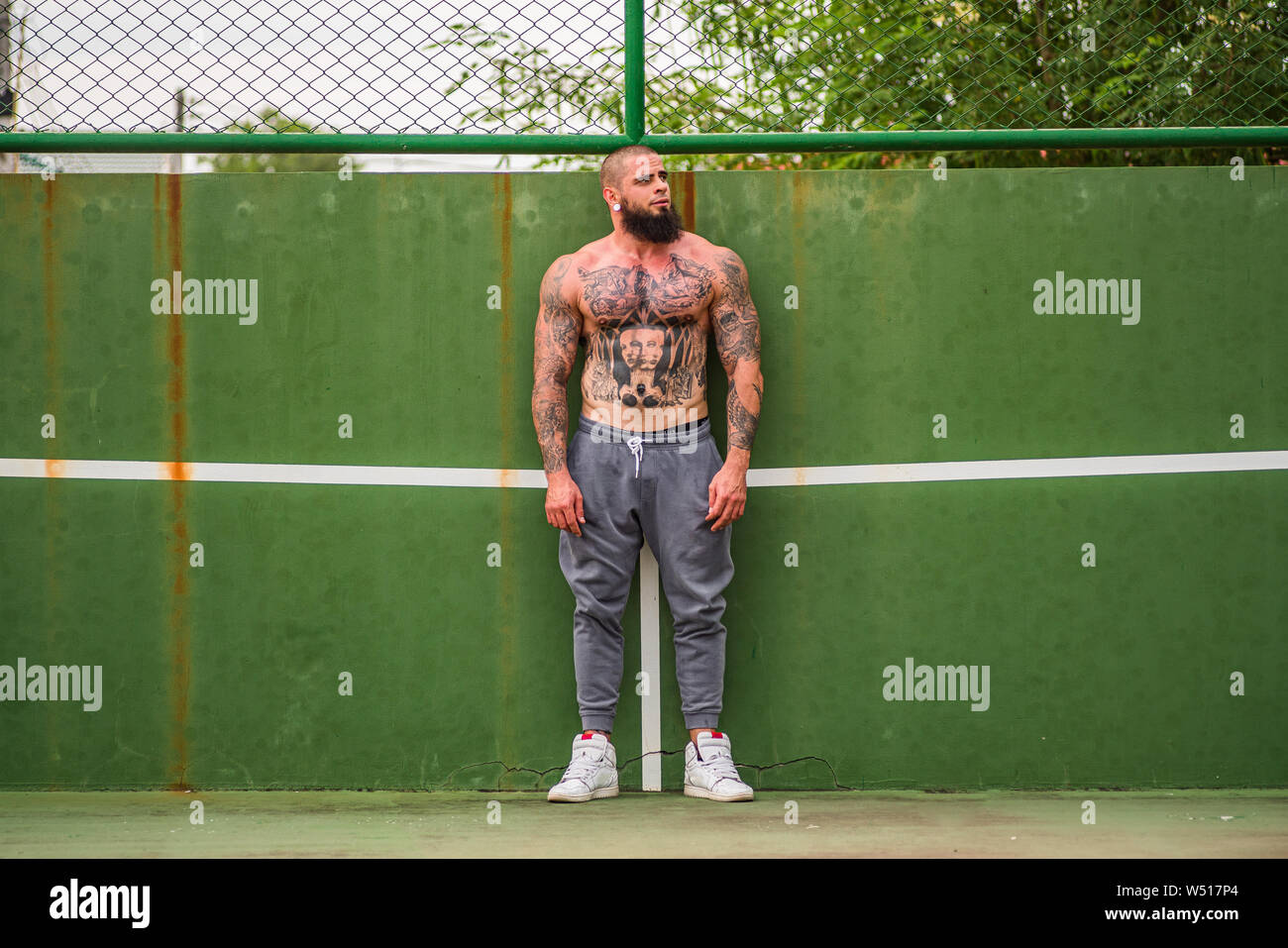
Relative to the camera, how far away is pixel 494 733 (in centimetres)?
400

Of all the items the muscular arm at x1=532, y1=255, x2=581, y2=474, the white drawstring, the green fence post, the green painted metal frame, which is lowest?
the white drawstring

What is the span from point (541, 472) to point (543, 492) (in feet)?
0.24

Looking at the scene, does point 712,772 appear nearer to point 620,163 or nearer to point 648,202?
point 648,202

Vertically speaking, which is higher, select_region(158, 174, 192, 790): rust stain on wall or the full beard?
the full beard

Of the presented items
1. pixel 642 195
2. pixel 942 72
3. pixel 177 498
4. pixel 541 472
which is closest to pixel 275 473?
pixel 177 498

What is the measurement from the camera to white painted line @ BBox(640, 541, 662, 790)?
3963 millimetres

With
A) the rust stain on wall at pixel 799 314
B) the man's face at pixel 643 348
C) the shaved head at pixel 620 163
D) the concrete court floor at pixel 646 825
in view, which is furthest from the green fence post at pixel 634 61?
the concrete court floor at pixel 646 825

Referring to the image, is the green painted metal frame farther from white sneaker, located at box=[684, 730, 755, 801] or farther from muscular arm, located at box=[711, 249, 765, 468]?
white sneaker, located at box=[684, 730, 755, 801]

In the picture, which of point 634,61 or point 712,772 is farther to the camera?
point 634,61

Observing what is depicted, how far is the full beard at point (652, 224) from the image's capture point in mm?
3732

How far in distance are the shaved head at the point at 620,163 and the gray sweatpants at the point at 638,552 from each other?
79 cm

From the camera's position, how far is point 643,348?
3.75 m

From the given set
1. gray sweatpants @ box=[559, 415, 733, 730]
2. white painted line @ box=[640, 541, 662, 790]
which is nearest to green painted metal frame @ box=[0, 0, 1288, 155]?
gray sweatpants @ box=[559, 415, 733, 730]

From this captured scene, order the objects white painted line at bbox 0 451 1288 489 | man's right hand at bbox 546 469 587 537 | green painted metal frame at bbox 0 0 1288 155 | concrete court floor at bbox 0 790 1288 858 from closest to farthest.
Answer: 1. concrete court floor at bbox 0 790 1288 858
2. man's right hand at bbox 546 469 587 537
3. green painted metal frame at bbox 0 0 1288 155
4. white painted line at bbox 0 451 1288 489
